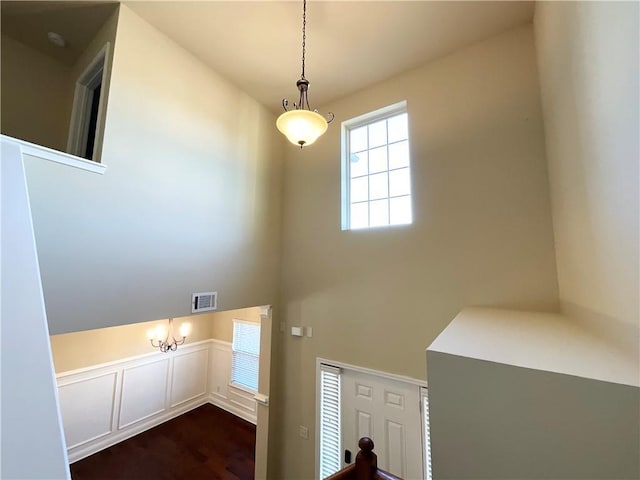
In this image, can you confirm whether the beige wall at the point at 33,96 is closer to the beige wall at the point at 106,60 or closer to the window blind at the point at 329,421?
the beige wall at the point at 106,60

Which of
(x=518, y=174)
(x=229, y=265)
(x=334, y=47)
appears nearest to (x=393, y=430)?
(x=229, y=265)

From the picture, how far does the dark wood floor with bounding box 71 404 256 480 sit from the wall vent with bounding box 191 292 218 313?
298 centimetres

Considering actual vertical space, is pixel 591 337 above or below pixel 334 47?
below

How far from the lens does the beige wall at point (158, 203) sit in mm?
2137

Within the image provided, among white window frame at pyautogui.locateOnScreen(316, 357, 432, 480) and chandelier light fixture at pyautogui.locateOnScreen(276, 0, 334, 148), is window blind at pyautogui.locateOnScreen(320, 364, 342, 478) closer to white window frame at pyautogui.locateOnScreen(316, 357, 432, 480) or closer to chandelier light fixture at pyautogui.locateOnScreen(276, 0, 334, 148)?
white window frame at pyautogui.locateOnScreen(316, 357, 432, 480)

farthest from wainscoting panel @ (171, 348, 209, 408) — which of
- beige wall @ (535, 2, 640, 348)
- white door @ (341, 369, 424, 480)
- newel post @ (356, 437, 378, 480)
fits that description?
beige wall @ (535, 2, 640, 348)

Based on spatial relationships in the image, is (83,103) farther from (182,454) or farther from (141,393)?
(182,454)

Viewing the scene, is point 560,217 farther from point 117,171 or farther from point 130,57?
point 130,57

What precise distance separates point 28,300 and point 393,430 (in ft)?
10.9

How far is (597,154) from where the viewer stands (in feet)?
4.38

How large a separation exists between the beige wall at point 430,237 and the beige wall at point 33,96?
3029mm

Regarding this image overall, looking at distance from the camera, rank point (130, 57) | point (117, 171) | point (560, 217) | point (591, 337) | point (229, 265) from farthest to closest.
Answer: point (229, 265) < point (130, 57) < point (117, 171) < point (560, 217) < point (591, 337)

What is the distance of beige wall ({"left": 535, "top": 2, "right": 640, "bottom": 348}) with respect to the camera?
1019 millimetres

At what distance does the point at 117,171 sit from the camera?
2447mm
